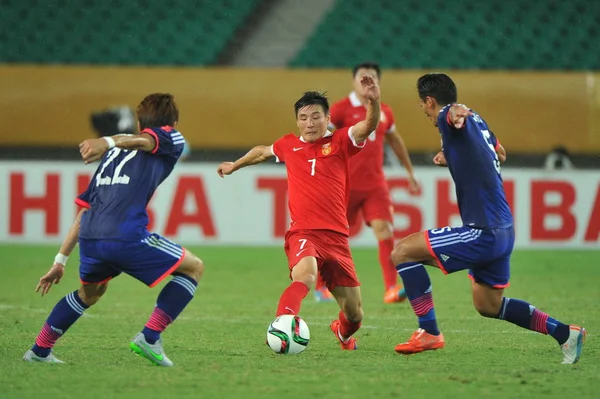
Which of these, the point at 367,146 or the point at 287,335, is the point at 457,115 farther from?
the point at 367,146

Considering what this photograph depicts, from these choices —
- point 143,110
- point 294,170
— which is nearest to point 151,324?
point 143,110

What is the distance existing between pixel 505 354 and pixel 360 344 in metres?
1.00

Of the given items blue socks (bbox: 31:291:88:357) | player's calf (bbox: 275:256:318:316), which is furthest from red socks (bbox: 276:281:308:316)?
blue socks (bbox: 31:291:88:357)

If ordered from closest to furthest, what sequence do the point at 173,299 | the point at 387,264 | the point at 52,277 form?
the point at 173,299, the point at 52,277, the point at 387,264

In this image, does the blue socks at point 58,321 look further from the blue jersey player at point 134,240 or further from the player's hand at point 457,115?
the player's hand at point 457,115

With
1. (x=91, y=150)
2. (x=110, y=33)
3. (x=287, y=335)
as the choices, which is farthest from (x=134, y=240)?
(x=110, y=33)

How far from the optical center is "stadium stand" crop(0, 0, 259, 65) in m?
15.8

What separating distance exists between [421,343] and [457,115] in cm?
138

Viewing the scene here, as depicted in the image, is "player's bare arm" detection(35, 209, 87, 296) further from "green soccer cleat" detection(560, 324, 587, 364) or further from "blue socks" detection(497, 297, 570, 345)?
"green soccer cleat" detection(560, 324, 587, 364)

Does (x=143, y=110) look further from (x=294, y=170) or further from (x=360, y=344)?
(x=360, y=344)

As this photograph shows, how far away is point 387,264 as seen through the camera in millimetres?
9688

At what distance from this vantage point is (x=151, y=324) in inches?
225

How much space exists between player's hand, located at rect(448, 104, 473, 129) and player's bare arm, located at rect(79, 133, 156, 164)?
5.41ft

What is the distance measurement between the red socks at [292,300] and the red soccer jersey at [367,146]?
3527mm
